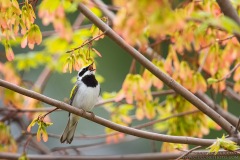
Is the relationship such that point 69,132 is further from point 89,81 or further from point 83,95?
point 89,81

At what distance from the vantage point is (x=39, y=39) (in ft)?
13.7

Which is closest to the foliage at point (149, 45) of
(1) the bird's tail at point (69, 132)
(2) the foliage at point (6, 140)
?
(2) the foliage at point (6, 140)

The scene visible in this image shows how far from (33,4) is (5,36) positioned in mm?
312

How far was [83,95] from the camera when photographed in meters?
5.70

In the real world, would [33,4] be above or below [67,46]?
above

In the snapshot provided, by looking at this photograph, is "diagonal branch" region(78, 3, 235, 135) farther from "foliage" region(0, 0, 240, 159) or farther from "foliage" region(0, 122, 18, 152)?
"foliage" region(0, 122, 18, 152)

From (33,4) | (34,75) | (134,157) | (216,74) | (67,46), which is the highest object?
(33,4)

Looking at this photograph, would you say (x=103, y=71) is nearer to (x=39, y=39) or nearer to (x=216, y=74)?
(x=216, y=74)

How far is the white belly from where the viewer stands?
5629mm

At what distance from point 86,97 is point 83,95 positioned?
0.17 feet

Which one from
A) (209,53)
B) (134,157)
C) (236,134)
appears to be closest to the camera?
(236,134)

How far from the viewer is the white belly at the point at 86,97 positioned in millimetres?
5629

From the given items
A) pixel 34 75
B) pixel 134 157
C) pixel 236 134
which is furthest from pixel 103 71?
pixel 236 134

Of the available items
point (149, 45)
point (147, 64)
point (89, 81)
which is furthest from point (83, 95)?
point (147, 64)
